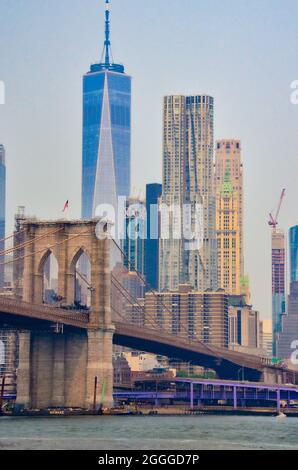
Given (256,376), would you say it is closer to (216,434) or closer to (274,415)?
(274,415)

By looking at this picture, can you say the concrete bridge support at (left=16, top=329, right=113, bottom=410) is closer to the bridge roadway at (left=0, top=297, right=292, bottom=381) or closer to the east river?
the bridge roadway at (left=0, top=297, right=292, bottom=381)

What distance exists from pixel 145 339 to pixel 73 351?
1384 centimetres

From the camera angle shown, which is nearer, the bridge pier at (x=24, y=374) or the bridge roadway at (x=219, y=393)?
the bridge pier at (x=24, y=374)

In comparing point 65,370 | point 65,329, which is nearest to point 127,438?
point 65,329

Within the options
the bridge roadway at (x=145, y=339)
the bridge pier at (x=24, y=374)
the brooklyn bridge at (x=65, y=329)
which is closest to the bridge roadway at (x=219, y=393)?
the bridge roadway at (x=145, y=339)

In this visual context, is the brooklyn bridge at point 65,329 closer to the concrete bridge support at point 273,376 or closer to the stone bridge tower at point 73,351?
the stone bridge tower at point 73,351

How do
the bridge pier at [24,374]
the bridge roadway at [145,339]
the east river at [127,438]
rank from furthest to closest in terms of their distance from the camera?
the bridge pier at [24,374] → the bridge roadway at [145,339] → the east river at [127,438]

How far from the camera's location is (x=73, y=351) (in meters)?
113

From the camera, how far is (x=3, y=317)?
340ft

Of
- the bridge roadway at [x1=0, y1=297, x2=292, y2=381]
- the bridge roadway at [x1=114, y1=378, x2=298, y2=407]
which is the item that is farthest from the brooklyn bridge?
the bridge roadway at [x1=114, y1=378, x2=298, y2=407]

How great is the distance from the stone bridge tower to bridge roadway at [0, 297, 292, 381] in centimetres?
145

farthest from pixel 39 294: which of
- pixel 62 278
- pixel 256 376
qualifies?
pixel 256 376

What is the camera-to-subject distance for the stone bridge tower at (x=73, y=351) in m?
111

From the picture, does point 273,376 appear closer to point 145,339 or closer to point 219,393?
point 219,393
